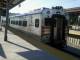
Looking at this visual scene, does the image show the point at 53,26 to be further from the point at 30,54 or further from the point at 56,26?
the point at 30,54

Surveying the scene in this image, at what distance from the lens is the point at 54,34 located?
16125 millimetres

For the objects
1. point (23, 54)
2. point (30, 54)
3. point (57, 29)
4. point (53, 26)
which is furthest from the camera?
point (53, 26)

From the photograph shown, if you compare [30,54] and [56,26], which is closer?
[30,54]

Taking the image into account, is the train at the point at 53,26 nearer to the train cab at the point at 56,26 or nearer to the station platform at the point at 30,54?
the train cab at the point at 56,26

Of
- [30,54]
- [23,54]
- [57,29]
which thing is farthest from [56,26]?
[23,54]

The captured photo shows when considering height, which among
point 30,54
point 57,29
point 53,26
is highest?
point 53,26

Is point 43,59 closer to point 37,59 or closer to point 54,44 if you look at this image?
point 37,59

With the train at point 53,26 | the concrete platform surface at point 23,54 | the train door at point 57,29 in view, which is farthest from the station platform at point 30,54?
the train at point 53,26

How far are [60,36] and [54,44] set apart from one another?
0.77 meters

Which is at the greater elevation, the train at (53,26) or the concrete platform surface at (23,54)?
the train at (53,26)

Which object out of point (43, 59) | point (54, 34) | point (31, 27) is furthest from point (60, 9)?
point (43, 59)

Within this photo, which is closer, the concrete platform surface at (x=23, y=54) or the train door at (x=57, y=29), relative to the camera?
the concrete platform surface at (x=23, y=54)

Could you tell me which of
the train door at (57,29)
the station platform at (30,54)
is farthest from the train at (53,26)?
the station platform at (30,54)

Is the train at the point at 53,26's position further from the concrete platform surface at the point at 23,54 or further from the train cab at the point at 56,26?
the concrete platform surface at the point at 23,54
